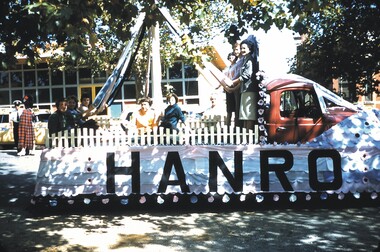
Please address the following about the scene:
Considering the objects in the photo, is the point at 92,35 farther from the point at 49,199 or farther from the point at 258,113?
the point at 258,113

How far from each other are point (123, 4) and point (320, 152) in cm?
381

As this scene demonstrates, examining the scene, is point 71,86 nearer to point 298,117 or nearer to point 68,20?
point 298,117

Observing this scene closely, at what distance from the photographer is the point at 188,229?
220 inches

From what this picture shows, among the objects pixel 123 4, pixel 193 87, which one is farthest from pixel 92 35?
pixel 193 87

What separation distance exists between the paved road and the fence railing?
3.68 ft

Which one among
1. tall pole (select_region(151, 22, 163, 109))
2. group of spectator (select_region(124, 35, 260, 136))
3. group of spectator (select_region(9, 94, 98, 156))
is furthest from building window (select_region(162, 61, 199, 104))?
group of spectator (select_region(124, 35, 260, 136))

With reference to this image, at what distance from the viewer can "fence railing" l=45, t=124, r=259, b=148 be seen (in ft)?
21.5

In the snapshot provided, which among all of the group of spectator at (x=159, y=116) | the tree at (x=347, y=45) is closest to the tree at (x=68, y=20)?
the group of spectator at (x=159, y=116)

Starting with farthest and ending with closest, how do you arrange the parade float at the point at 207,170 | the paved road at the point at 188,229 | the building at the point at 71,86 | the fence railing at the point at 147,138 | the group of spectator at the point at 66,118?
the building at the point at 71,86, the group of spectator at the point at 66,118, the fence railing at the point at 147,138, the parade float at the point at 207,170, the paved road at the point at 188,229

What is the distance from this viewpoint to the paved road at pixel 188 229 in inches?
193

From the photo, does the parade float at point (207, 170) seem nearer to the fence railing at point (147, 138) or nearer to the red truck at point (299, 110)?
the fence railing at point (147, 138)

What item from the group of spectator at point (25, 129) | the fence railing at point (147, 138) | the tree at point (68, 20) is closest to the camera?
the tree at point (68, 20)

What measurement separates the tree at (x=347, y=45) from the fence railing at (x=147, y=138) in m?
7.84

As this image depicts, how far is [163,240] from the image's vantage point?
5.12 meters
